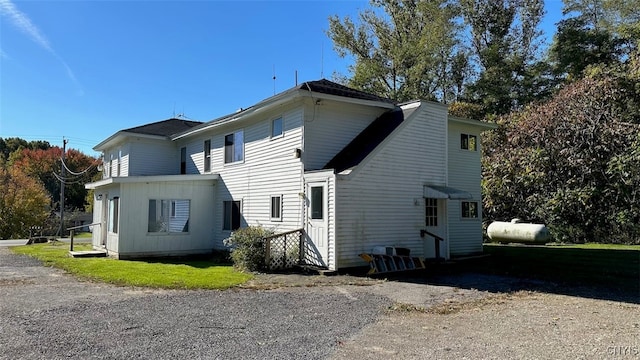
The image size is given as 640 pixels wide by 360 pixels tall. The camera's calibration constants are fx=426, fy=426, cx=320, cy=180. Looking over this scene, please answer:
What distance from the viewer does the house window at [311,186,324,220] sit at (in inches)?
464

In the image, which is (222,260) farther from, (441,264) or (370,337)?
(370,337)

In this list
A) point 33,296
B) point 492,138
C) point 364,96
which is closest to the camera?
point 33,296

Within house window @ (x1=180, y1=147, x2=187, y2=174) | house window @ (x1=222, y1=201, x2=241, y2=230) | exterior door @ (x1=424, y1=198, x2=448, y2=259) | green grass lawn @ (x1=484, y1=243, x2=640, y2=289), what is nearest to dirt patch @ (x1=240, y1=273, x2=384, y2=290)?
exterior door @ (x1=424, y1=198, x2=448, y2=259)

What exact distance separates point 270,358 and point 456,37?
105 ft

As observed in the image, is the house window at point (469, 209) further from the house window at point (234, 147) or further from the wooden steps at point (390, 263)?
the house window at point (234, 147)

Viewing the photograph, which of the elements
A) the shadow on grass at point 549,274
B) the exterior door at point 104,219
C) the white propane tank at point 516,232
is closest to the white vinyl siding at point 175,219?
the exterior door at point 104,219

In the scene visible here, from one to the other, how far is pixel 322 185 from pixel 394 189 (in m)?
2.34

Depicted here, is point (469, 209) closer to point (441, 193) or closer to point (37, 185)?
point (441, 193)

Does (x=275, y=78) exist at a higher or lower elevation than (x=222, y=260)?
higher

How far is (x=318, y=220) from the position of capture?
1180 cm

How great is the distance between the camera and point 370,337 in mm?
5641

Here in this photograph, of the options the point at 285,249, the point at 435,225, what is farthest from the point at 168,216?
the point at 435,225

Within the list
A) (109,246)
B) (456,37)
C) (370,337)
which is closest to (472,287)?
(370,337)

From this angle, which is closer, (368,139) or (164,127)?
(368,139)
